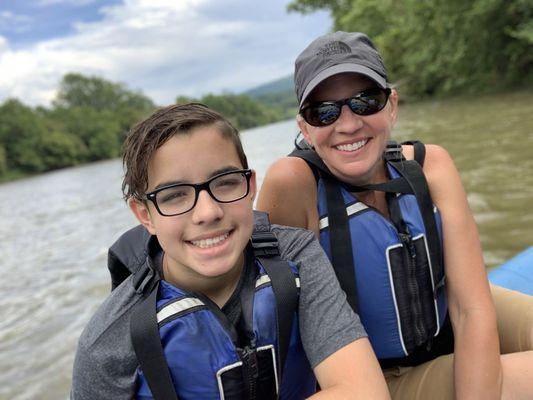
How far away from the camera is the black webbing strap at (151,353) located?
48.1 inches

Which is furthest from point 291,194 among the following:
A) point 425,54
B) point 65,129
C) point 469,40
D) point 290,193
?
point 65,129

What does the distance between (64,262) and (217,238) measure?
21.2 ft

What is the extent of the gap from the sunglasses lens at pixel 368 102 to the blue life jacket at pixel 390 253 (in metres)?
0.25

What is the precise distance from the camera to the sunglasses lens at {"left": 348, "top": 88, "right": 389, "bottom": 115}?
5.09ft

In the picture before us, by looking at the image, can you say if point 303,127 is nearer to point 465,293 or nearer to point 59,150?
point 465,293

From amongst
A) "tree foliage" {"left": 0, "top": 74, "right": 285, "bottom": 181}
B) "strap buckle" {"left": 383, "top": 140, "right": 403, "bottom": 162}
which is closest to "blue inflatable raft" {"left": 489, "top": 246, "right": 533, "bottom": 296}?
"strap buckle" {"left": 383, "top": 140, "right": 403, "bottom": 162}

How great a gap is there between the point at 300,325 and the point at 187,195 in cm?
52

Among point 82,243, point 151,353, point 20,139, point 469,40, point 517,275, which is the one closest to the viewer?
point 151,353

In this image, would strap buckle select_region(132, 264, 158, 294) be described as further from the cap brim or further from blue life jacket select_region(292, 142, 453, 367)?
the cap brim

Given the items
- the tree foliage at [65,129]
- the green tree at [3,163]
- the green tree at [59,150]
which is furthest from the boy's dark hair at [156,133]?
the green tree at [59,150]

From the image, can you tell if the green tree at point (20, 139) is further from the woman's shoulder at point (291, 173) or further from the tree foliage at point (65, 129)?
the woman's shoulder at point (291, 173)

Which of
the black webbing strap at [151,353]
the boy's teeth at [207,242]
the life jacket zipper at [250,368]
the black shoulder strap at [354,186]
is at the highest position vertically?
the black shoulder strap at [354,186]

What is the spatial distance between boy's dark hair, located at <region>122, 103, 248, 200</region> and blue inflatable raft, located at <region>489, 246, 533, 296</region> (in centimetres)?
183

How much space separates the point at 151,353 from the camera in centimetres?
123
